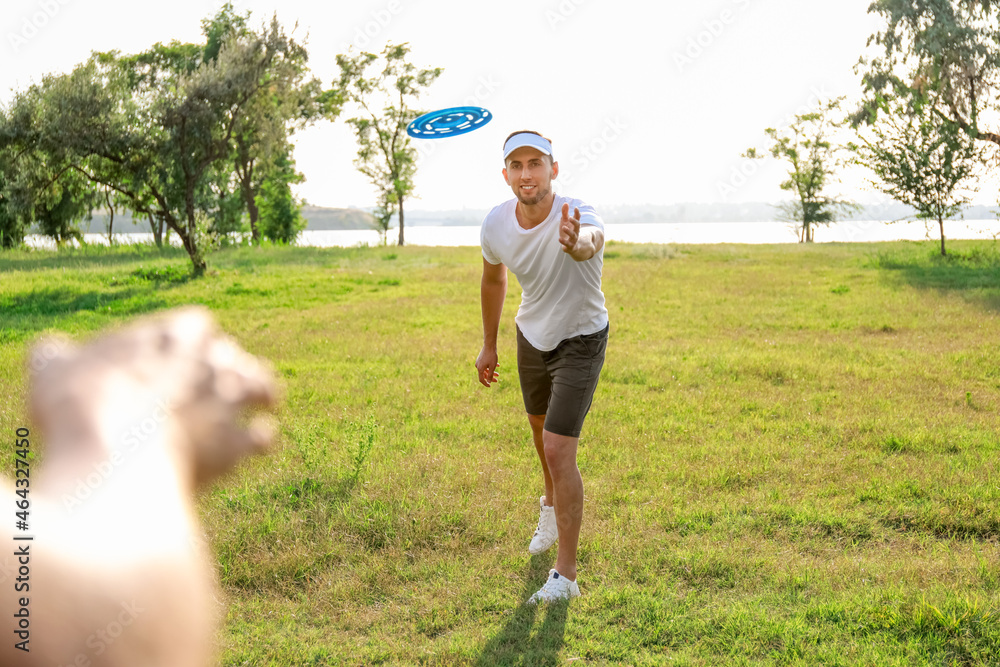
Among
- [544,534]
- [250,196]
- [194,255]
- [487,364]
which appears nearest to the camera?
[544,534]

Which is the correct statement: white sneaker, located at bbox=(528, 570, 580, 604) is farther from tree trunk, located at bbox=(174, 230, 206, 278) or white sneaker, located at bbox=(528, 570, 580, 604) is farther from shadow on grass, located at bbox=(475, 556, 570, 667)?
tree trunk, located at bbox=(174, 230, 206, 278)

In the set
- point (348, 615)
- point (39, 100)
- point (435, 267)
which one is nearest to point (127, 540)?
point (348, 615)

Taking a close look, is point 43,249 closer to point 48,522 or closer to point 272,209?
point 272,209

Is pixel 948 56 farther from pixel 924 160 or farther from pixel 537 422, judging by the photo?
pixel 537 422

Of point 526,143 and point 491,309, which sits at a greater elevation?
point 526,143

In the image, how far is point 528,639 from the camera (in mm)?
4020

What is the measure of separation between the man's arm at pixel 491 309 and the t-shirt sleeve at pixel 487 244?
47 millimetres

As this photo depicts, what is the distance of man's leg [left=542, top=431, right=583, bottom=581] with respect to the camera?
4305 millimetres

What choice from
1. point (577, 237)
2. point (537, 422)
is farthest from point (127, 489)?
point (537, 422)

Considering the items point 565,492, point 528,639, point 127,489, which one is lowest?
point 528,639

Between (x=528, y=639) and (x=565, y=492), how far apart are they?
2.67 ft

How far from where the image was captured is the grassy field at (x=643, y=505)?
13.2ft

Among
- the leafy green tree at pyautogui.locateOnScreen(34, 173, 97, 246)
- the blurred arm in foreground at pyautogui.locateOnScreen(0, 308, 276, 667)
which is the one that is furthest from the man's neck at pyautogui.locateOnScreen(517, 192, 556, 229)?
the leafy green tree at pyautogui.locateOnScreen(34, 173, 97, 246)

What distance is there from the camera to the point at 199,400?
0.65 m
